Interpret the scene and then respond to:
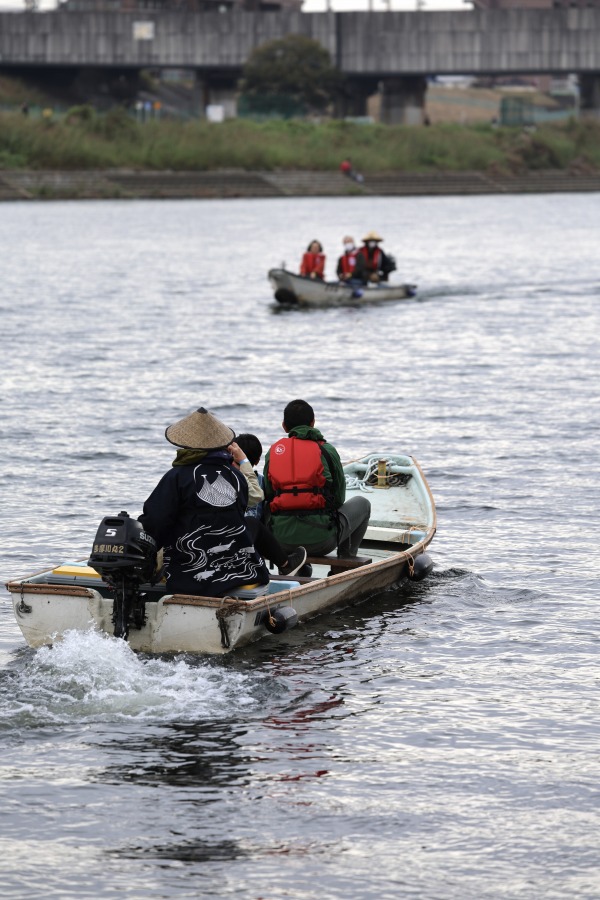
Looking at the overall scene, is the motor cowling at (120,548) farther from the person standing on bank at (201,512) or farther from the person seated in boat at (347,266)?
the person seated in boat at (347,266)

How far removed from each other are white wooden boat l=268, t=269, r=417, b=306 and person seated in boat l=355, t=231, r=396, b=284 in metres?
0.26

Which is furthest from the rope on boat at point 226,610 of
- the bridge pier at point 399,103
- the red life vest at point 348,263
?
the bridge pier at point 399,103

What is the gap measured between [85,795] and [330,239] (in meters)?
54.8

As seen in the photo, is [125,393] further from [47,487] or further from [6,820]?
[6,820]

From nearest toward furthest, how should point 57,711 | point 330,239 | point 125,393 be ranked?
point 57,711 < point 125,393 < point 330,239

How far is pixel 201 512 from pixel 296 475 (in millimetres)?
1778

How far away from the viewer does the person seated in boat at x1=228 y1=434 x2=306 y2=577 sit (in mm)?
12328

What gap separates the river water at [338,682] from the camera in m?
8.69

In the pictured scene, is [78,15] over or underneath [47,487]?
over

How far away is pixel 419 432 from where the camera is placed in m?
23.0

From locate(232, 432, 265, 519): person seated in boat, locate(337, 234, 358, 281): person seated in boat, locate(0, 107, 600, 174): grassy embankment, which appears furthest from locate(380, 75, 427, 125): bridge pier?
locate(232, 432, 265, 519): person seated in boat

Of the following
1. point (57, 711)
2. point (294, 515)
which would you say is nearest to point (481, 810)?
point (57, 711)

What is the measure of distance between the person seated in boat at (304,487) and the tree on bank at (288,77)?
10893cm

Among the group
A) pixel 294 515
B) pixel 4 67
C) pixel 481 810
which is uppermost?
pixel 4 67
